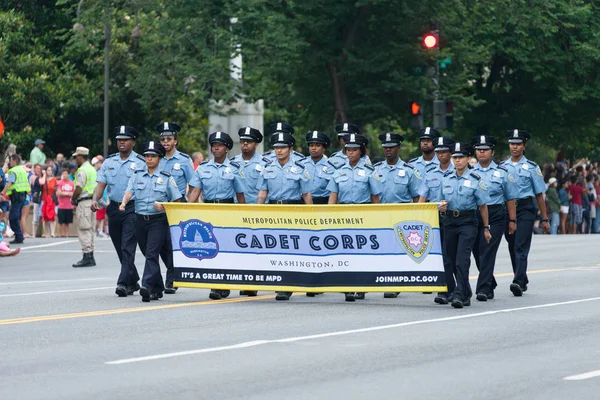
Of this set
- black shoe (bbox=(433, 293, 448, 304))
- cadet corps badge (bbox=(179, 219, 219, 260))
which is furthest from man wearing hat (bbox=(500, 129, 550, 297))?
cadet corps badge (bbox=(179, 219, 219, 260))

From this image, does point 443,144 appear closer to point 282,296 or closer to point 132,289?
point 282,296

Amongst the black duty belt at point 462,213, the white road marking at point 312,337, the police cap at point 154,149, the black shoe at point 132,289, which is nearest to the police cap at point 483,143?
the black duty belt at point 462,213

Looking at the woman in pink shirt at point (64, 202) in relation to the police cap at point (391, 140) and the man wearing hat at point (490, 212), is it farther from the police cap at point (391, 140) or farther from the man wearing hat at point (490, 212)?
the man wearing hat at point (490, 212)

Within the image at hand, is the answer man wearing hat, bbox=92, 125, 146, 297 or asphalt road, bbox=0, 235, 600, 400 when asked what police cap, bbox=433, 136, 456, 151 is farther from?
Result: man wearing hat, bbox=92, 125, 146, 297

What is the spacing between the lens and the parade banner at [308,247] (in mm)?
15859

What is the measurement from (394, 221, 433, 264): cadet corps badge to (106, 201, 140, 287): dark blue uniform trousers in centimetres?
310

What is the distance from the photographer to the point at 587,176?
41219 mm

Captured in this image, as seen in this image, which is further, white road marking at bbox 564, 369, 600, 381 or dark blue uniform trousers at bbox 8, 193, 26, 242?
dark blue uniform trousers at bbox 8, 193, 26, 242

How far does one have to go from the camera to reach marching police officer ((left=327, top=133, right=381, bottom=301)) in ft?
55.3

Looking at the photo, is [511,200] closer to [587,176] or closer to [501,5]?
[501,5]

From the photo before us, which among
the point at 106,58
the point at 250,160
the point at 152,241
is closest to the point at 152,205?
the point at 152,241

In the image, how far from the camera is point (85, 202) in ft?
74.2

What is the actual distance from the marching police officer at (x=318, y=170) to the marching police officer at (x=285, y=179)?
57 centimetres

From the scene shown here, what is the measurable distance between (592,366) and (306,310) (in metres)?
4.74
